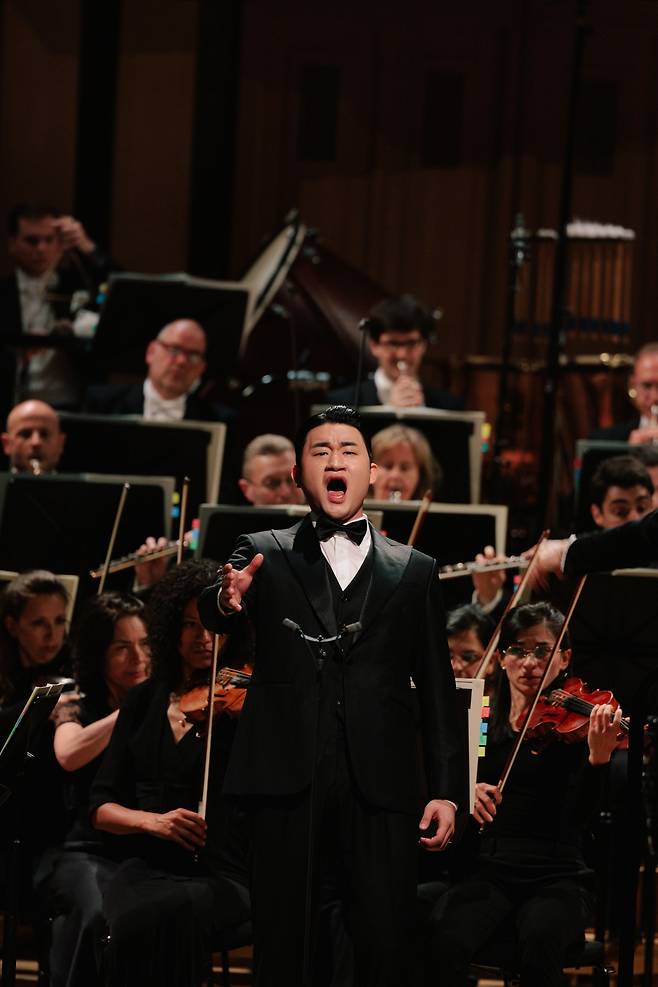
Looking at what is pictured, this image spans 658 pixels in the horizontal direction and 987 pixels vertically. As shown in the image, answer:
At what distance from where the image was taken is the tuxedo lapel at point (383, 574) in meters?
2.60

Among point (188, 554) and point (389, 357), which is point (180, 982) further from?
point (389, 357)

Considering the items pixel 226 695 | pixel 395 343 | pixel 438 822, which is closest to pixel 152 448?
pixel 395 343

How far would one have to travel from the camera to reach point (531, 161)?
720cm

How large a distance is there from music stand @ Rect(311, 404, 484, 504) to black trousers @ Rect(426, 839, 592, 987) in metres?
1.78

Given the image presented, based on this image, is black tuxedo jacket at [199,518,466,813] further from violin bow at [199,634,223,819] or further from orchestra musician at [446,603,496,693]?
orchestra musician at [446,603,496,693]

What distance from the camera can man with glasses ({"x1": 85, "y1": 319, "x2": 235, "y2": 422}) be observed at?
5234mm

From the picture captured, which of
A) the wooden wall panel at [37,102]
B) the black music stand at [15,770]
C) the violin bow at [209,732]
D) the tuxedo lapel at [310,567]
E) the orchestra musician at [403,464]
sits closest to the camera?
the tuxedo lapel at [310,567]

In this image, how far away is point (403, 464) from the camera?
179 inches

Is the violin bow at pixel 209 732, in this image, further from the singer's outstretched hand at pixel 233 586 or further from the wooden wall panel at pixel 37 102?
the wooden wall panel at pixel 37 102

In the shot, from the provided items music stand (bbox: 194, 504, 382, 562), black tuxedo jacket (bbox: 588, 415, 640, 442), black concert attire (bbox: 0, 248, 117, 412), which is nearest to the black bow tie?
music stand (bbox: 194, 504, 382, 562)

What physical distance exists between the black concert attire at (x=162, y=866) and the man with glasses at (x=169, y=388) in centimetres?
201

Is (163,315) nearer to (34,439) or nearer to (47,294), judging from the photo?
(47,294)

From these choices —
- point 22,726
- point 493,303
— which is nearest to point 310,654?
point 22,726

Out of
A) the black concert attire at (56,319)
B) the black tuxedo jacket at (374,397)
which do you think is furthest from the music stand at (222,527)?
the black concert attire at (56,319)
